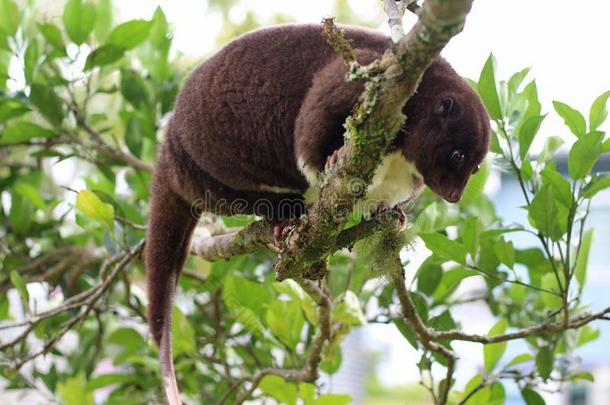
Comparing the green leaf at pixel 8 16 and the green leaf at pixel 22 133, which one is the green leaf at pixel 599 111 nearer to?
the green leaf at pixel 22 133

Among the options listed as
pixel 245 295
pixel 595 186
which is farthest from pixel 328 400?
pixel 595 186

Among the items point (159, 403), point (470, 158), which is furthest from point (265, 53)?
point (159, 403)

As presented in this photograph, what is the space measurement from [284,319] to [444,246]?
31.5 inches

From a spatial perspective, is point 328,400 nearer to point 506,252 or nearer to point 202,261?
point 506,252

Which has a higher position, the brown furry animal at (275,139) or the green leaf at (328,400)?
the brown furry animal at (275,139)

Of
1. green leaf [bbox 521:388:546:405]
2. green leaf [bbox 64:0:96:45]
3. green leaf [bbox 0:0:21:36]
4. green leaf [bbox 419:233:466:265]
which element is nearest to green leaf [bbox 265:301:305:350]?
green leaf [bbox 419:233:466:265]

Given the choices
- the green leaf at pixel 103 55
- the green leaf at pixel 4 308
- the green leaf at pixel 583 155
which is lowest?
the green leaf at pixel 4 308

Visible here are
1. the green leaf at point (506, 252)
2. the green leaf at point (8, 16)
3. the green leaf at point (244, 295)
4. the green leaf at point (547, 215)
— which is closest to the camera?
the green leaf at point (547, 215)

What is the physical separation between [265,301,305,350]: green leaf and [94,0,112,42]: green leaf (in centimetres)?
174

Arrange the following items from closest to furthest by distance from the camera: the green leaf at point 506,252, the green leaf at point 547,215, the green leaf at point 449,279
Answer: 1. the green leaf at point 547,215
2. the green leaf at point 506,252
3. the green leaf at point 449,279

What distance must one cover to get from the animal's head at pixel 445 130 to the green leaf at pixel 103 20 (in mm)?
1879

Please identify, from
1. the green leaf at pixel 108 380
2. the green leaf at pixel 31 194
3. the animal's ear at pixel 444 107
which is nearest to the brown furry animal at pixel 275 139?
the animal's ear at pixel 444 107

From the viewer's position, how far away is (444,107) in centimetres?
273

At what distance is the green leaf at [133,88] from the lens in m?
4.10
